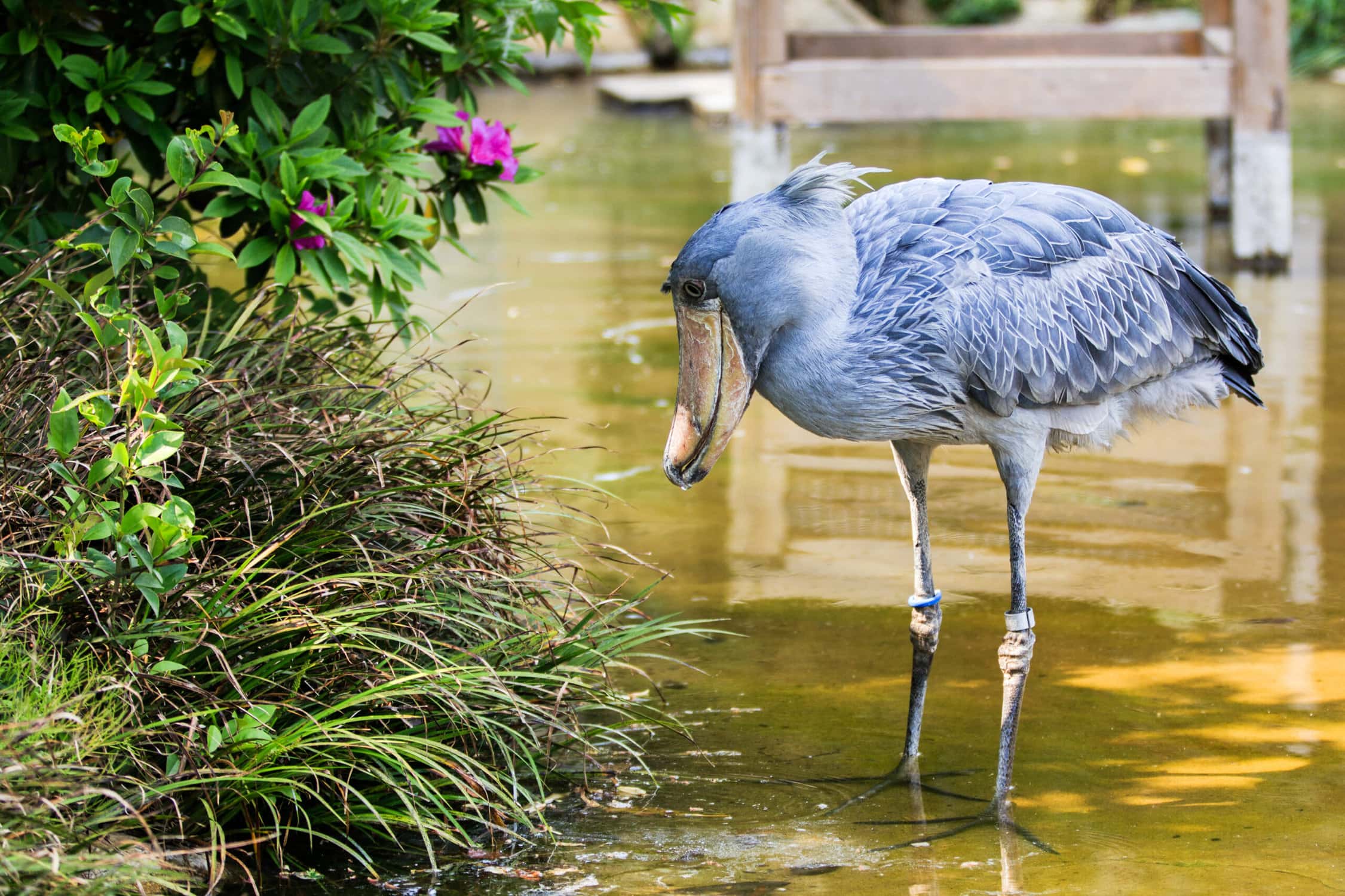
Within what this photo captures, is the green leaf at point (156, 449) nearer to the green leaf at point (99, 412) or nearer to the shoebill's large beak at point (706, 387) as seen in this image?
the green leaf at point (99, 412)

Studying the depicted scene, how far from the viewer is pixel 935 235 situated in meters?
3.83

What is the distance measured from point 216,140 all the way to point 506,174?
3.16 feet

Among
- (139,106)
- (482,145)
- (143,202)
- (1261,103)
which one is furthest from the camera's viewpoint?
(1261,103)

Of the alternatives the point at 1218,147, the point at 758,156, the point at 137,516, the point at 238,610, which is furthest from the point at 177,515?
the point at 1218,147

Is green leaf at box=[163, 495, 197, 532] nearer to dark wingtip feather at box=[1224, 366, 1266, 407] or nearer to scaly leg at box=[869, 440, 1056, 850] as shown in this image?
scaly leg at box=[869, 440, 1056, 850]

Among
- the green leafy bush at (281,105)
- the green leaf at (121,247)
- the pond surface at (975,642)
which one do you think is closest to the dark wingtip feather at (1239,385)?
the pond surface at (975,642)

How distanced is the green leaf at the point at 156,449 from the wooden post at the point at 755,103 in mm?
6636

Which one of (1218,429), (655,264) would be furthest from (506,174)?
(655,264)

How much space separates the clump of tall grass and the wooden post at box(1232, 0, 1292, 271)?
639cm

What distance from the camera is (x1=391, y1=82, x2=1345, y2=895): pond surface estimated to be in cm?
350

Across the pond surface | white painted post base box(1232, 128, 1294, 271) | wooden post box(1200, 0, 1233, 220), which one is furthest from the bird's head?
wooden post box(1200, 0, 1233, 220)

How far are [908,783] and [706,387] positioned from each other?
1.10 m

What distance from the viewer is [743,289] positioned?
3537 mm

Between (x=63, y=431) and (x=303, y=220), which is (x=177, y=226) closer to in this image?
(x=303, y=220)
